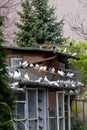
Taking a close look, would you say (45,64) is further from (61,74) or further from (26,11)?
(26,11)

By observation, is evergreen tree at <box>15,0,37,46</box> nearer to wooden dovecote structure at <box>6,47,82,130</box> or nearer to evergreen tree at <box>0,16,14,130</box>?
wooden dovecote structure at <box>6,47,82,130</box>

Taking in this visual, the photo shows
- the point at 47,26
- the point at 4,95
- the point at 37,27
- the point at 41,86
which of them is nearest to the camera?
the point at 4,95

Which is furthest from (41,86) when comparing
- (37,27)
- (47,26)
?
(47,26)

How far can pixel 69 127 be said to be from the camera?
77.0 feet

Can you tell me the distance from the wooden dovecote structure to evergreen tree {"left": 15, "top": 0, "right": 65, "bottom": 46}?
9.80 meters

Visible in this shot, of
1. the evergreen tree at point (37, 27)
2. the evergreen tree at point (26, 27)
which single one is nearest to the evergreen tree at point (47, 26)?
the evergreen tree at point (37, 27)

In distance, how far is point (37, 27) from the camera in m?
35.8

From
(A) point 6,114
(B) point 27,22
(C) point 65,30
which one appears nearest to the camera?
(A) point 6,114

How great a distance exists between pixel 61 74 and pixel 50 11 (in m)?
14.9

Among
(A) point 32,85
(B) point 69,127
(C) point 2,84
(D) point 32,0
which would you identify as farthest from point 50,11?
(C) point 2,84

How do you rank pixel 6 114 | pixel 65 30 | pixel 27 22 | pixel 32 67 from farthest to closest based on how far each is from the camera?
pixel 65 30 → pixel 27 22 → pixel 32 67 → pixel 6 114

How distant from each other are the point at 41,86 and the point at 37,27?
16457 millimetres

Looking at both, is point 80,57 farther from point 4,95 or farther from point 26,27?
point 4,95

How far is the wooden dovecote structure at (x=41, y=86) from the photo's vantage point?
1817 cm
